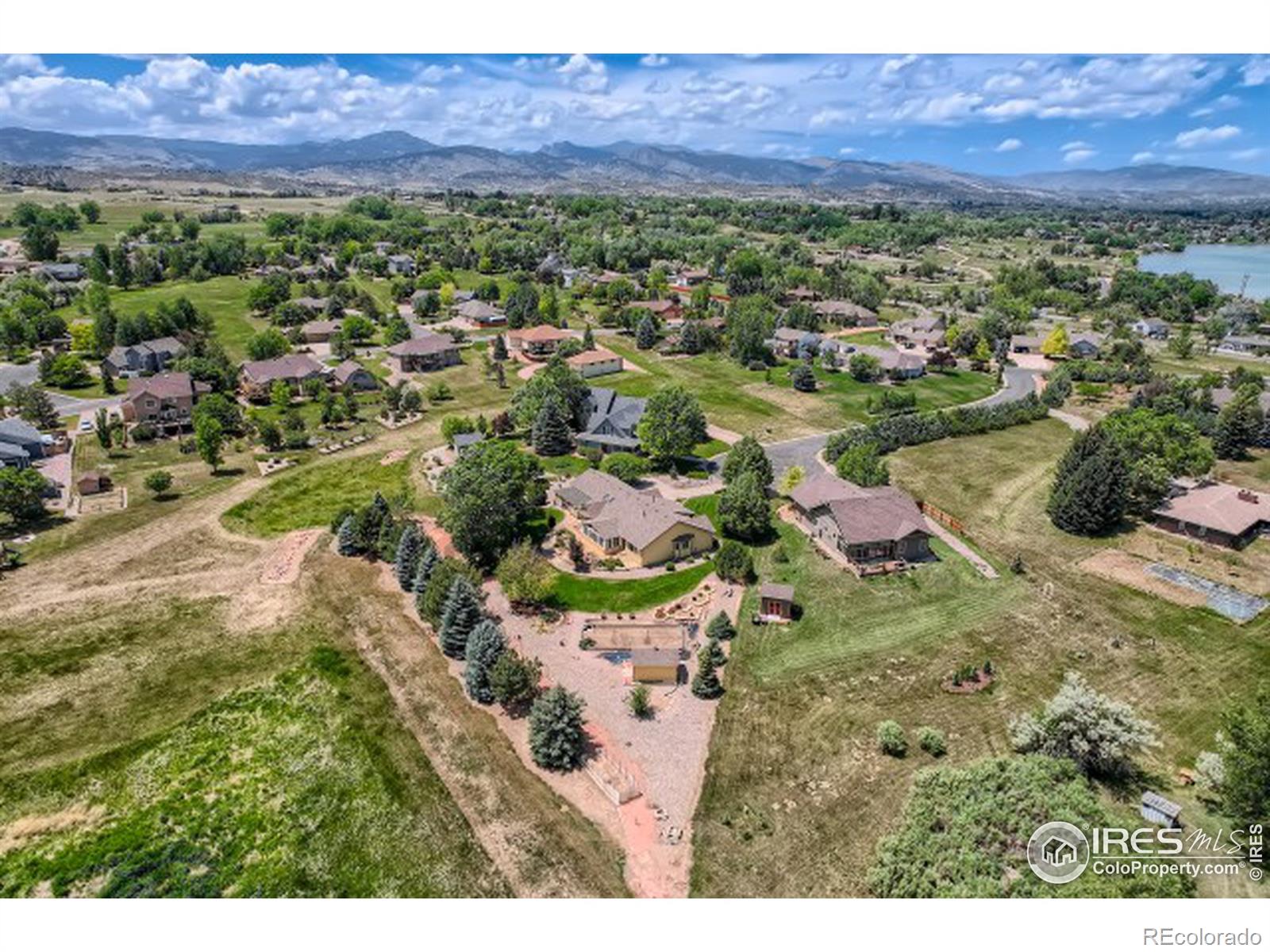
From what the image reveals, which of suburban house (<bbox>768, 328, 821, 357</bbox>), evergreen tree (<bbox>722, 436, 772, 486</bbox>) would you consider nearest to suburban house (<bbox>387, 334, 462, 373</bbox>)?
suburban house (<bbox>768, 328, 821, 357</bbox>)

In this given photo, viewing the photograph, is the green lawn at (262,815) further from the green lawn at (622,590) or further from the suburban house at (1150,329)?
the suburban house at (1150,329)

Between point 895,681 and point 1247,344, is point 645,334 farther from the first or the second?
point 1247,344

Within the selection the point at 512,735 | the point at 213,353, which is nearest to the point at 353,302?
the point at 213,353

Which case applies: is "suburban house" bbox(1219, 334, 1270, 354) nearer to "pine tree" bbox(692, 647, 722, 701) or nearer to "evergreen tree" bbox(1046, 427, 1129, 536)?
"evergreen tree" bbox(1046, 427, 1129, 536)

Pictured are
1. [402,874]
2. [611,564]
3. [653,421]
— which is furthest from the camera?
[653,421]

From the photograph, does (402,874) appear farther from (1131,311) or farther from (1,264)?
(1,264)
